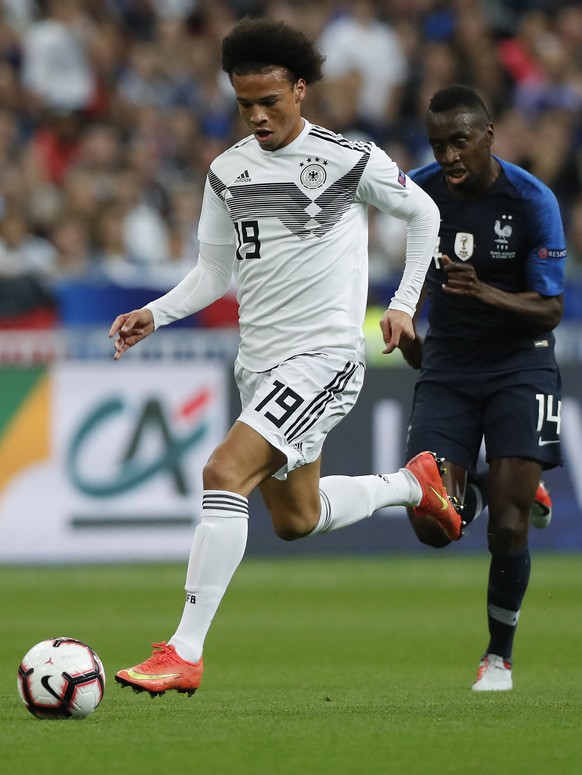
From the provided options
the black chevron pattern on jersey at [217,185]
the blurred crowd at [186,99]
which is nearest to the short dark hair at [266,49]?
the black chevron pattern on jersey at [217,185]

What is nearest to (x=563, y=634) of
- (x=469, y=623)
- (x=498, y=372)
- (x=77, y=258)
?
(x=469, y=623)

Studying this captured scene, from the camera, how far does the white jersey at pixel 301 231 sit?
661 cm

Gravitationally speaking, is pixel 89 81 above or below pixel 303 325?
above

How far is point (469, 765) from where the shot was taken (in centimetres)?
497

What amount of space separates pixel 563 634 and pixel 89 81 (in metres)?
9.77

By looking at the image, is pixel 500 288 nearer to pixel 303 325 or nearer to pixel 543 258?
pixel 543 258

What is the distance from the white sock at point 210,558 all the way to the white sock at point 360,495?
2.28 feet

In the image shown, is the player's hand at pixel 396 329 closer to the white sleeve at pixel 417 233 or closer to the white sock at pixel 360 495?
the white sleeve at pixel 417 233

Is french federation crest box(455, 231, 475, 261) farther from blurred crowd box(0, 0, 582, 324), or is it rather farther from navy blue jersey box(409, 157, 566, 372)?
blurred crowd box(0, 0, 582, 324)

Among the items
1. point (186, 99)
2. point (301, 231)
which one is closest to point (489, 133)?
point (301, 231)

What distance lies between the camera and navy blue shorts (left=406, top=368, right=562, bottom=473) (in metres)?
7.35

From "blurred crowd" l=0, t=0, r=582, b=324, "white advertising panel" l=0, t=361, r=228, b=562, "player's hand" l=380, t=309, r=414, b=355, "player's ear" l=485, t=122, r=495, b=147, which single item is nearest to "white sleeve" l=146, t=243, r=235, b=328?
"player's hand" l=380, t=309, r=414, b=355

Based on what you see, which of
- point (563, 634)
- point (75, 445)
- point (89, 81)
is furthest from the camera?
point (89, 81)

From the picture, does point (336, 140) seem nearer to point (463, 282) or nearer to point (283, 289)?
point (283, 289)
